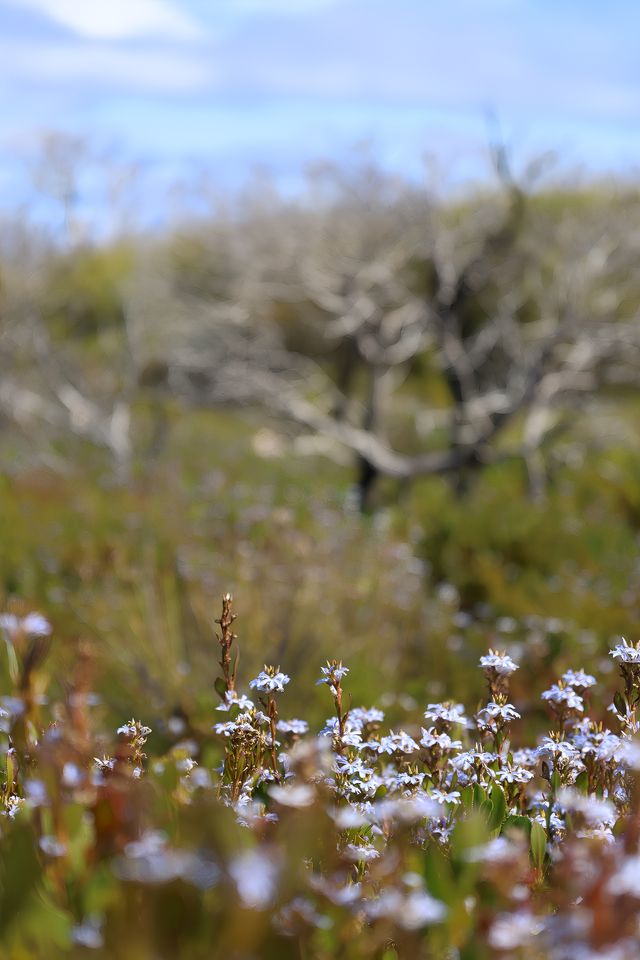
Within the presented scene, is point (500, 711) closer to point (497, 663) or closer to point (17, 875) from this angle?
point (497, 663)

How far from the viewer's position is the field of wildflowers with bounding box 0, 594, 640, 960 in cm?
109

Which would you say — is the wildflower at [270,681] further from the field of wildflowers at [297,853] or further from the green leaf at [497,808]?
the green leaf at [497,808]

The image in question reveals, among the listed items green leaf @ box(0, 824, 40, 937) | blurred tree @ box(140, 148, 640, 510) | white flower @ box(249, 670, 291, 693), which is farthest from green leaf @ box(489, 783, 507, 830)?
blurred tree @ box(140, 148, 640, 510)

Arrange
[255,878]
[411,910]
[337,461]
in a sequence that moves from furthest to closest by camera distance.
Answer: [337,461], [411,910], [255,878]

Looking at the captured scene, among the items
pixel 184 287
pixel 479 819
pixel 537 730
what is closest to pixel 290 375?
pixel 184 287

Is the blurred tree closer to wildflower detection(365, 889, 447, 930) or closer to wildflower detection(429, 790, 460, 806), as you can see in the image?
wildflower detection(429, 790, 460, 806)

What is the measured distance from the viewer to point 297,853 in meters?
1.08

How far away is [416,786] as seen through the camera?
200 centimetres

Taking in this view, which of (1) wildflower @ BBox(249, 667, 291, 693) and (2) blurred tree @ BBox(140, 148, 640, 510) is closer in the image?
(1) wildflower @ BBox(249, 667, 291, 693)

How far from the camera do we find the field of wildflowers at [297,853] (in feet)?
3.58

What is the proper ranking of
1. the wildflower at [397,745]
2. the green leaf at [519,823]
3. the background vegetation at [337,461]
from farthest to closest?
1. the background vegetation at [337,461]
2. the wildflower at [397,745]
3. the green leaf at [519,823]

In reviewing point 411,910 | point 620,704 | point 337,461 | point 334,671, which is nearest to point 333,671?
point 334,671

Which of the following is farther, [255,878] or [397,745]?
[397,745]

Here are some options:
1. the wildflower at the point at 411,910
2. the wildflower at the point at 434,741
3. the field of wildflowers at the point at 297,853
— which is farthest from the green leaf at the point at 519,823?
the wildflower at the point at 411,910
